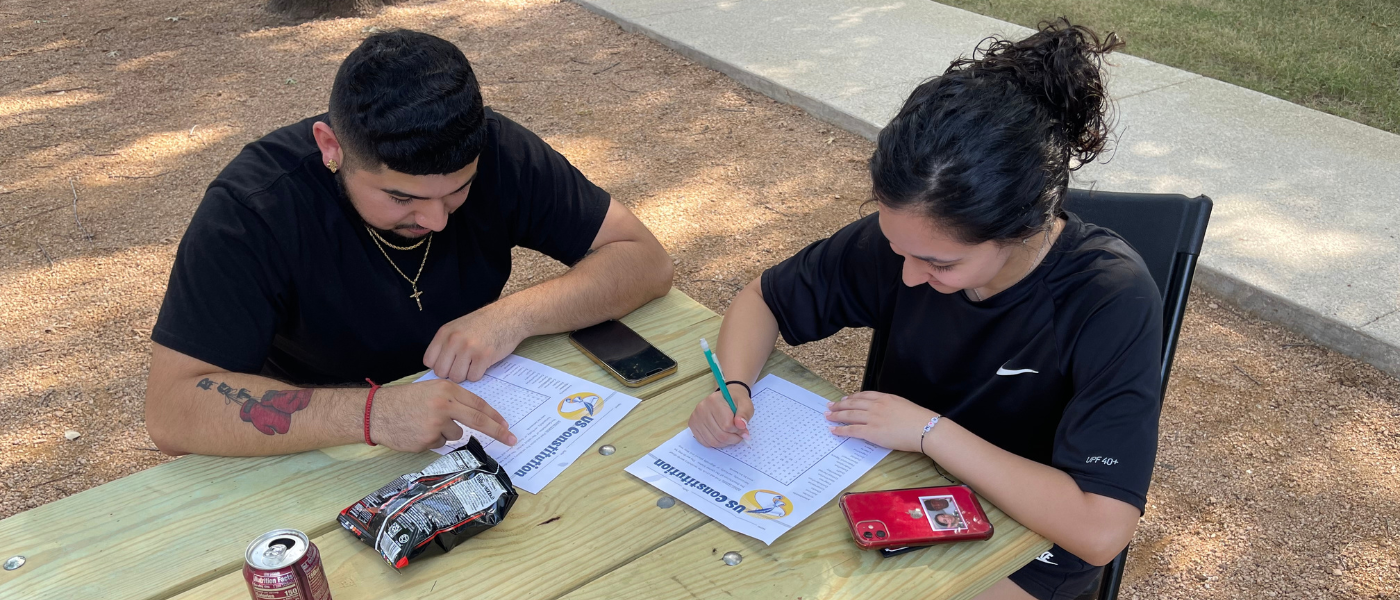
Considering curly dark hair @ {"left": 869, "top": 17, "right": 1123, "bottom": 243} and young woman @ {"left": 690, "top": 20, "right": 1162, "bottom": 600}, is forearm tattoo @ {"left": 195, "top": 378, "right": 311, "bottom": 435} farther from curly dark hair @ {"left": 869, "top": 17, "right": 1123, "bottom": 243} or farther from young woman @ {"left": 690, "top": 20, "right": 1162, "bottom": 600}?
curly dark hair @ {"left": 869, "top": 17, "right": 1123, "bottom": 243}

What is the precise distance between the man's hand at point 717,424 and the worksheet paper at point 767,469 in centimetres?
2

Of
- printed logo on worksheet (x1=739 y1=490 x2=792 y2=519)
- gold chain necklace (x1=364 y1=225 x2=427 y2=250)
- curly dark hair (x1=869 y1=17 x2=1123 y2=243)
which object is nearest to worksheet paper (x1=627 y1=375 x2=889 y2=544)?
printed logo on worksheet (x1=739 y1=490 x2=792 y2=519)

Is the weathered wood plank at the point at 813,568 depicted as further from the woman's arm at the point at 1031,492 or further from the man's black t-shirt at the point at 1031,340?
the man's black t-shirt at the point at 1031,340

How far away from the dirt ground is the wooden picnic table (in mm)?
1513

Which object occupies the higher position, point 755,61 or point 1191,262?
point 1191,262

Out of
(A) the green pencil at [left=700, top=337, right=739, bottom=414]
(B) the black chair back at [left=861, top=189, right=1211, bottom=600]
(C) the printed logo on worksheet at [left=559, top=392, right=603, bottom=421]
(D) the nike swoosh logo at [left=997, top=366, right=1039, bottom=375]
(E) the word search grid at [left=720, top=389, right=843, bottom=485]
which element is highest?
(B) the black chair back at [left=861, top=189, right=1211, bottom=600]

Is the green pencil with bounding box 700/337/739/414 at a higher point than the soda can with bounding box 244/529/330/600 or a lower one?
lower

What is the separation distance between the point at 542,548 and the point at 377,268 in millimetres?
930

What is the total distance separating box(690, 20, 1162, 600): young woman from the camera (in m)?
1.57

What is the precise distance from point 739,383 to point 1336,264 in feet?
9.93

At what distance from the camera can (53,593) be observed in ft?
4.68

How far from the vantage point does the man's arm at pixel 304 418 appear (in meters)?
1.70

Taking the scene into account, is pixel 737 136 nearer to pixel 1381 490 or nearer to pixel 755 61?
pixel 755 61

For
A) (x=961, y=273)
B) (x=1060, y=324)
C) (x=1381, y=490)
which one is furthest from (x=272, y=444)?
(x=1381, y=490)
